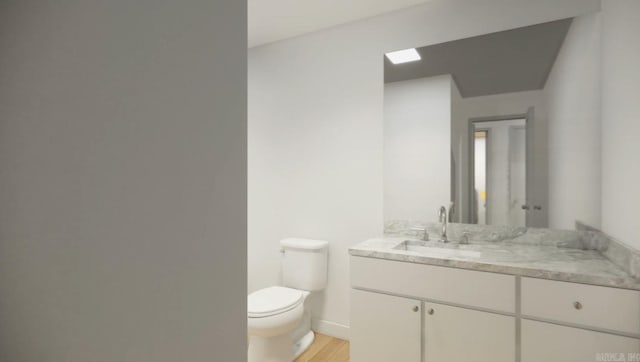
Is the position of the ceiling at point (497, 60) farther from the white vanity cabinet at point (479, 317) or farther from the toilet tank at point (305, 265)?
the toilet tank at point (305, 265)

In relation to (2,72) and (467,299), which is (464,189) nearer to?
(467,299)

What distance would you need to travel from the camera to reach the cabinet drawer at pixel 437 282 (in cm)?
162

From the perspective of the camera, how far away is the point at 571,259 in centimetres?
169

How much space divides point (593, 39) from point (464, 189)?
1.09 meters

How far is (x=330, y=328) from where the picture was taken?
2596 millimetres

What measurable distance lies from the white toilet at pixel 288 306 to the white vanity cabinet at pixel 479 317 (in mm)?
441

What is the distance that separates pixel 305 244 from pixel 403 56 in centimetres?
160

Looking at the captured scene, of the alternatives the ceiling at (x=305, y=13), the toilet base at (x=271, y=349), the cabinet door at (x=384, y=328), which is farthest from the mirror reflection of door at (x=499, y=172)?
the toilet base at (x=271, y=349)

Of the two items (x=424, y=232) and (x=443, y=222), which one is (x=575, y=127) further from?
(x=424, y=232)

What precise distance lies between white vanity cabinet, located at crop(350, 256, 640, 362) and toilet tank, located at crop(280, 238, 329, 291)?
54 cm

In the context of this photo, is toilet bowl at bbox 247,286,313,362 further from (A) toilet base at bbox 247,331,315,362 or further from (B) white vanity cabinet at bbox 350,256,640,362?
(B) white vanity cabinet at bbox 350,256,640,362

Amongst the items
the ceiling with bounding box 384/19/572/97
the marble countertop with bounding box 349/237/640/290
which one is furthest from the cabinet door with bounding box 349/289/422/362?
the ceiling with bounding box 384/19/572/97

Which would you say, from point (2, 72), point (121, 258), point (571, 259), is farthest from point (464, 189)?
point (2, 72)

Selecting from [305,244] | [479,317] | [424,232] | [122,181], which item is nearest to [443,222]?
[424,232]
